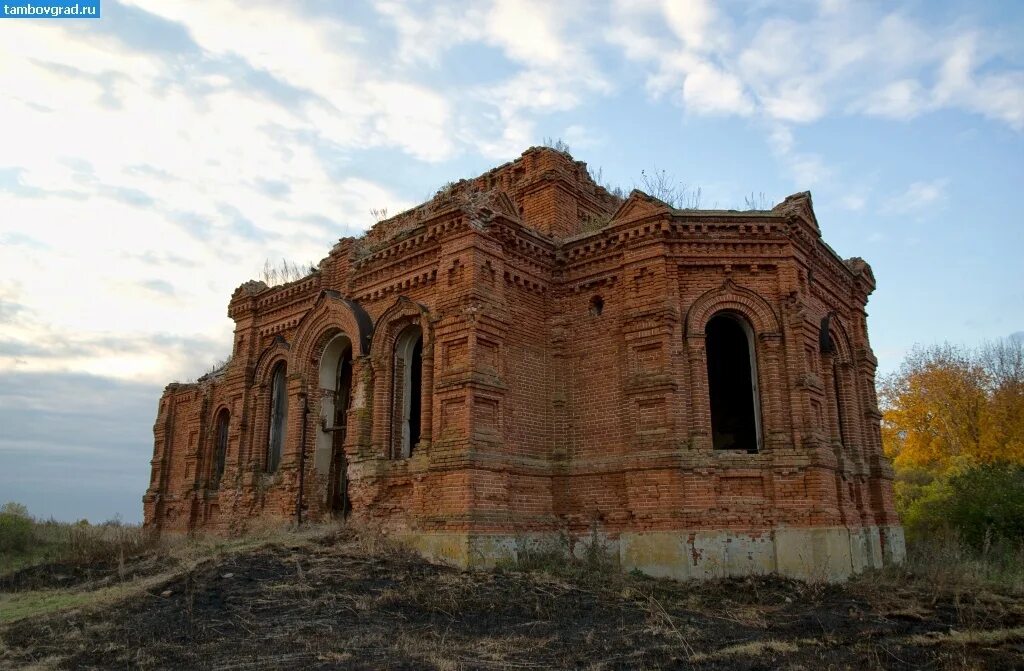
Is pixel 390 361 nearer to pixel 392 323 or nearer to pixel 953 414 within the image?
pixel 392 323

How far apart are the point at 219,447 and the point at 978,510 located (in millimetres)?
20333

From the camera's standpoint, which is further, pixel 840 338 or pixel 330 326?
pixel 330 326

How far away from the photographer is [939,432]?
31141 millimetres

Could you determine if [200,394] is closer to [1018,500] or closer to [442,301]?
[442,301]

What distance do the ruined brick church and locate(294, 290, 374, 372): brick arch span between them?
0.05 meters

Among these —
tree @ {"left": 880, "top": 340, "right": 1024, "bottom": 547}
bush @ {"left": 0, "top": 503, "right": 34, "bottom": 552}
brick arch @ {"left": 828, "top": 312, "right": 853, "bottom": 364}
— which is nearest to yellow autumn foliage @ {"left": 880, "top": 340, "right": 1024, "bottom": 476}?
tree @ {"left": 880, "top": 340, "right": 1024, "bottom": 547}

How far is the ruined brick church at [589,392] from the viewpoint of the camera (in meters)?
12.1

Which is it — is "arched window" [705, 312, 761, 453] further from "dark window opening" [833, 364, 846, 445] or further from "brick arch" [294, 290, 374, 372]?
"brick arch" [294, 290, 374, 372]

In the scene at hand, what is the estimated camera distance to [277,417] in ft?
58.5

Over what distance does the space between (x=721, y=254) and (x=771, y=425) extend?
10.6 feet

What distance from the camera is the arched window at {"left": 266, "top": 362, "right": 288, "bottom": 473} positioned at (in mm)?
17344

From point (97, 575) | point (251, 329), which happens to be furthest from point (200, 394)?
point (97, 575)

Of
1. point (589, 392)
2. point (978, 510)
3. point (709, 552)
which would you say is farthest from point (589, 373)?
point (978, 510)

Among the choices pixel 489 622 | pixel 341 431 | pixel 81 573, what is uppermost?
pixel 341 431
